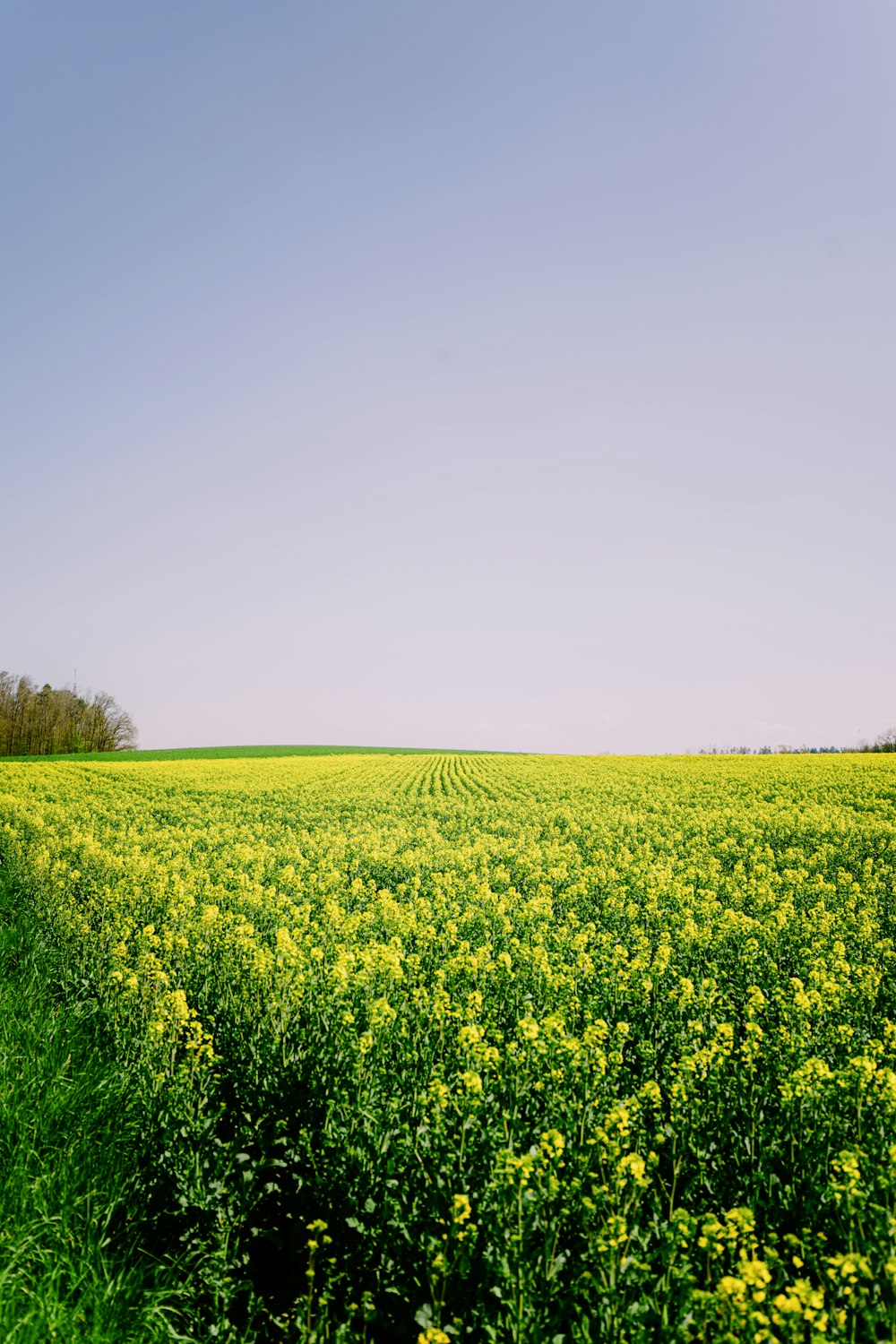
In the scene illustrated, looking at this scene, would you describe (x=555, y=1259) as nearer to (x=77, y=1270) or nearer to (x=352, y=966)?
(x=77, y=1270)

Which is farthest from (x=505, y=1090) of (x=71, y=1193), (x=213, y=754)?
(x=213, y=754)

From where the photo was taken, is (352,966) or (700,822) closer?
(352,966)

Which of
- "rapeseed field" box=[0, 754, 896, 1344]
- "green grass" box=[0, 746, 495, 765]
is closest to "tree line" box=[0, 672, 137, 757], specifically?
"green grass" box=[0, 746, 495, 765]

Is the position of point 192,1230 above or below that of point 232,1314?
above

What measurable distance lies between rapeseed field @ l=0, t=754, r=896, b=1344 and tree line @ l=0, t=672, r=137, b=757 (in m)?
84.0

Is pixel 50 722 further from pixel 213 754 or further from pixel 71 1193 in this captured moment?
pixel 71 1193

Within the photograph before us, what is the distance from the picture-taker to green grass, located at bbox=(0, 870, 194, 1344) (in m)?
3.77

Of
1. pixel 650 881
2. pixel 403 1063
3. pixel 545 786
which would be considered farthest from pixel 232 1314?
pixel 545 786

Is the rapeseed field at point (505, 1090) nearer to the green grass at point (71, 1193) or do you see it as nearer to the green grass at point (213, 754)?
the green grass at point (71, 1193)

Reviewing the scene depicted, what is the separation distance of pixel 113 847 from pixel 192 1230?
38.8 feet

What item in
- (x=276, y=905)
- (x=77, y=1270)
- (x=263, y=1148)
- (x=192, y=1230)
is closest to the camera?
(x=77, y=1270)

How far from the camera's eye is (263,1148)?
5223mm

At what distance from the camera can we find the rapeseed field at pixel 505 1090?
3.40 m

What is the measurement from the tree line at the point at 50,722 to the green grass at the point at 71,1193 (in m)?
89.9
